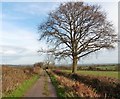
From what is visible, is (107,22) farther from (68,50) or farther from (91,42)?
(68,50)

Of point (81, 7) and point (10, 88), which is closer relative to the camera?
point (10, 88)

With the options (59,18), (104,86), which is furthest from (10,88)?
(59,18)

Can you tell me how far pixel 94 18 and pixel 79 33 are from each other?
358cm

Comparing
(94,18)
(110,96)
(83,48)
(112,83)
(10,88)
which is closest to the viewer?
(110,96)

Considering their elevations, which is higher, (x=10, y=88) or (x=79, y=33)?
(x=79, y=33)

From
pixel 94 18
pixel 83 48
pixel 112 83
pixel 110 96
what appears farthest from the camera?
pixel 83 48

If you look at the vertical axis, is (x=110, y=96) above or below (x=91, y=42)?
below

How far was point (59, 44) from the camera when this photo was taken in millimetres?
42062

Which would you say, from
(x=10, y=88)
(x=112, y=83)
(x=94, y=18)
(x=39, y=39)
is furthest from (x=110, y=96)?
(x=39, y=39)

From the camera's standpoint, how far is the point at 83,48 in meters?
41.6

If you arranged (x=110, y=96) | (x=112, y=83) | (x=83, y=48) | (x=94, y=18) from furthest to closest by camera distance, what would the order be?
(x=83, y=48) → (x=94, y=18) → (x=112, y=83) → (x=110, y=96)

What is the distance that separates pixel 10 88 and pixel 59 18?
2144cm

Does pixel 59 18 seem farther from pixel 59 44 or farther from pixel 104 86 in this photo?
pixel 104 86

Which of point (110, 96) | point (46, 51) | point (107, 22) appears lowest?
point (110, 96)
